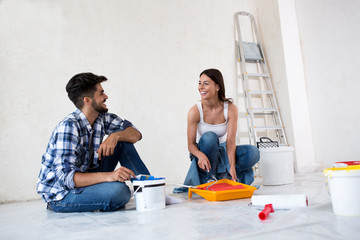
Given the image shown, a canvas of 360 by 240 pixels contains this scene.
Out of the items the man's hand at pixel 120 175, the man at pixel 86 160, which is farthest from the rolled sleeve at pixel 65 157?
the man's hand at pixel 120 175

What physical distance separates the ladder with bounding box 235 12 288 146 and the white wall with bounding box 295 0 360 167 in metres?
0.48

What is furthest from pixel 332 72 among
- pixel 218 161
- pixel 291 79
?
pixel 218 161

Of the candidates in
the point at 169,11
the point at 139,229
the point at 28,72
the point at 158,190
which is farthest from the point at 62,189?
the point at 169,11

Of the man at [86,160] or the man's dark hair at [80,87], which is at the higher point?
the man's dark hair at [80,87]

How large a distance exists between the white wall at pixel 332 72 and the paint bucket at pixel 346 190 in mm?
2455

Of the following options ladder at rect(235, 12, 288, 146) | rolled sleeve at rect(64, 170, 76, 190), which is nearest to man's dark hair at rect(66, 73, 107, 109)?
rolled sleeve at rect(64, 170, 76, 190)

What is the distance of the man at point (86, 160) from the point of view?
1.96 m

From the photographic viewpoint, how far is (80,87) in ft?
7.14

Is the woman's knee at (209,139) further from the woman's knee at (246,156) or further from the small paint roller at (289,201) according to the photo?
the small paint roller at (289,201)

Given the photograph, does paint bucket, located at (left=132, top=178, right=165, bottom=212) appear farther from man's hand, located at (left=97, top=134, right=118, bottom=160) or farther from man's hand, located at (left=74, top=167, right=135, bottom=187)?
man's hand, located at (left=97, top=134, right=118, bottom=160)

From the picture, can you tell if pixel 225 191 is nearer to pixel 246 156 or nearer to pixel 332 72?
pixel 246 156

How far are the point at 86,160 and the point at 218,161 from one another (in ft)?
3.53

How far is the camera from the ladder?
428 centimetres

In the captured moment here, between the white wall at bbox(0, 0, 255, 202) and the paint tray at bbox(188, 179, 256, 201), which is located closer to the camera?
the paint tray at bbox(188, 179, 256, 201)
